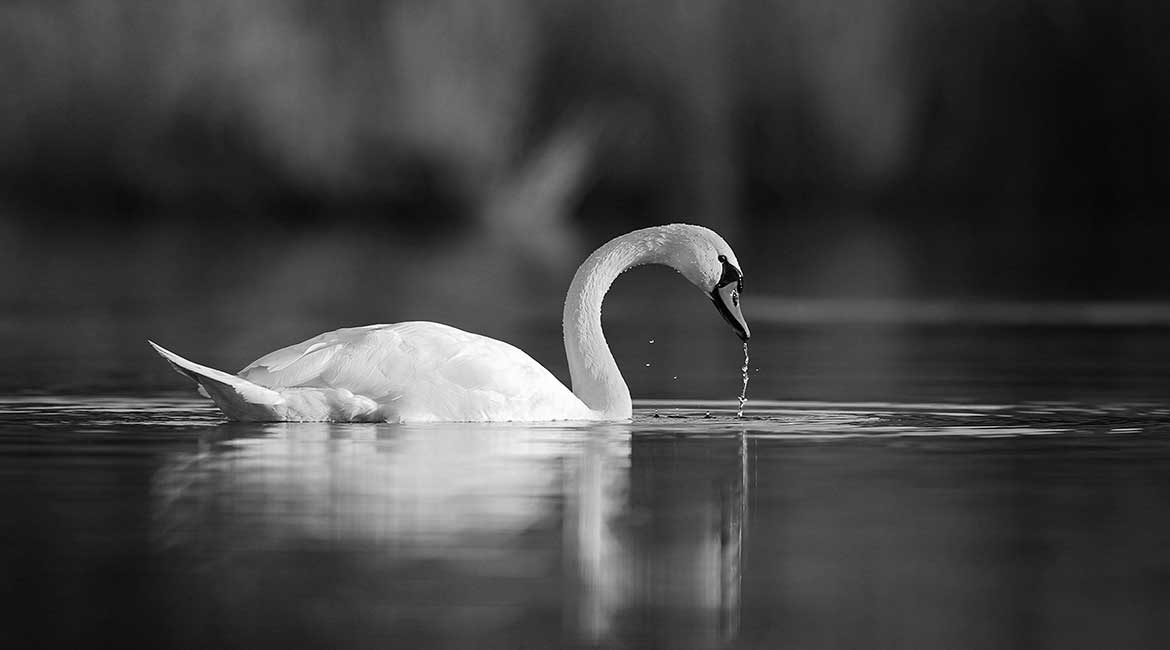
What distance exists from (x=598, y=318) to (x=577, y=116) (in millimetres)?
31624

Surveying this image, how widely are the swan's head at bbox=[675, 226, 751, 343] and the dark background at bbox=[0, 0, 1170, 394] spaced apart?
970 inches

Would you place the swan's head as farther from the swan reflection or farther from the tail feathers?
the tail feathers

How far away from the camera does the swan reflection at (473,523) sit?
5.69 m

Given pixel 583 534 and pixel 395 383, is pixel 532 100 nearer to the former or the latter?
pixel 395 383

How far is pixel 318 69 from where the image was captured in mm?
41188

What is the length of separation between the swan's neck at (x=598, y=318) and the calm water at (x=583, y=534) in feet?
1.47

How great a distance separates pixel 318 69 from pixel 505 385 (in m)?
32.0

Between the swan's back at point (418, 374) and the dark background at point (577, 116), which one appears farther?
the dark background at point (577, 116)

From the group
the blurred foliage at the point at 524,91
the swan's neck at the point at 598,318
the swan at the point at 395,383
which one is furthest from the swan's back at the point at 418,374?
the blurred foliage at the point at 524,91

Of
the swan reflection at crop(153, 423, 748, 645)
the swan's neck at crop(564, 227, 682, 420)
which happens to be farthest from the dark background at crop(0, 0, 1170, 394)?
the swan reflection at crop(153, 423, 748, 645)

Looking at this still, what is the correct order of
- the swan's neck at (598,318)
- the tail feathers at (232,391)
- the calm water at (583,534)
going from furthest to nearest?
the swan's neck at (598,318) < the tail feathers at (232,391) < the calm water at (583,534)

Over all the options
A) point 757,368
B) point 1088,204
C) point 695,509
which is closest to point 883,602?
point 695,509

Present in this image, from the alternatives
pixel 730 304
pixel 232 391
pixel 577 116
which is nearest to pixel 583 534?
pixel 232 391

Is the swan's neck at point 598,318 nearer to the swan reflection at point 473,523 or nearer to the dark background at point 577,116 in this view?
the swan reflection at point 473,523
